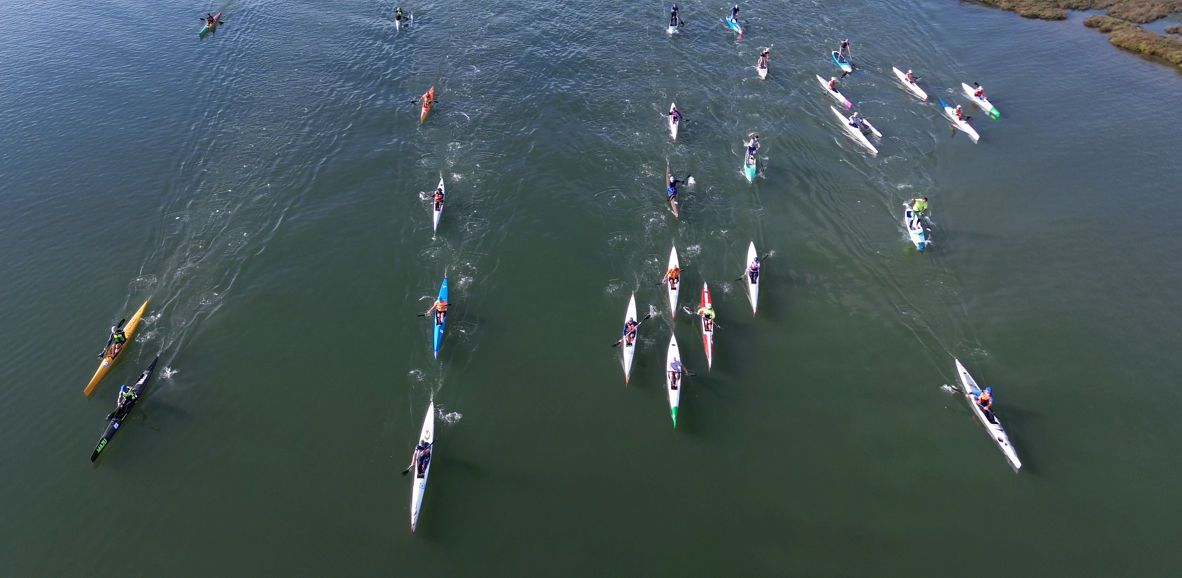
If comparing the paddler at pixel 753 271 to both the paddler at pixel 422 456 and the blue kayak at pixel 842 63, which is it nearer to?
the paddler at pixel 422 456

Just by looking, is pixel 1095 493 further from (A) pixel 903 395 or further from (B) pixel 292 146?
(B) pixel 292 146

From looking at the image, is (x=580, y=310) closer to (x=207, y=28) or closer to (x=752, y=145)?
(x=752, y=145)

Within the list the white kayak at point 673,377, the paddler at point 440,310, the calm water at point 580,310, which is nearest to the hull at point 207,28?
the calm water at point 580,310

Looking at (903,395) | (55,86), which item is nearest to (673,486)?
(903,395)

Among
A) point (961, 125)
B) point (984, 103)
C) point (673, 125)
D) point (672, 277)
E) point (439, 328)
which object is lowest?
point (439, 328)

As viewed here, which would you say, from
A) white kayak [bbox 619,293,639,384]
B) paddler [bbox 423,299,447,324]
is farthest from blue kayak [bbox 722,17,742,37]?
paddler [bbox 423,299,447,324]

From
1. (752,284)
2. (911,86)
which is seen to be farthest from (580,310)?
(911,86)
